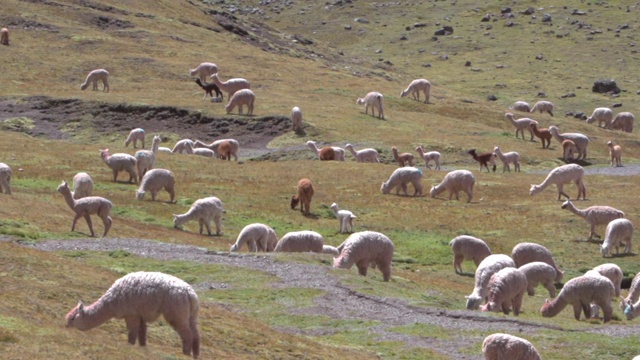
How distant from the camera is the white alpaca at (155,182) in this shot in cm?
4881

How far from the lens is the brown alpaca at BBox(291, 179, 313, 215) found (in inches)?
→ 1969

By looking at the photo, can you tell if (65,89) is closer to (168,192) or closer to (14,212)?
(168,192)

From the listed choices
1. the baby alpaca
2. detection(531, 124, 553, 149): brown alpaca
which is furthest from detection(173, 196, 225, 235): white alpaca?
detection(531, 124, 553, 149): brown alpaca

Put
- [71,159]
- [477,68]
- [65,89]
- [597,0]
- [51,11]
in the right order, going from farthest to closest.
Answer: [597,0] < [477,68] < [51,11] < [65,89] < [71,159]

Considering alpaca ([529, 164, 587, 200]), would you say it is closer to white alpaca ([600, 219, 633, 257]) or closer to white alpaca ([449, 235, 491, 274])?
white alpaca ([600, 219, 633, 257])

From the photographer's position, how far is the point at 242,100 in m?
78.1

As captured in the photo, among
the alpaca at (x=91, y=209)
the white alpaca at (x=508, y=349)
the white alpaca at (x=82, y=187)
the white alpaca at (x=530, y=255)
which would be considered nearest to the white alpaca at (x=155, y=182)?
the white alpaca at (x=82, y=187)

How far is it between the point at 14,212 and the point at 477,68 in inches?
4011

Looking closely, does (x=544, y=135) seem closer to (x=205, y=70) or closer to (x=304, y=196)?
(x=205, y=70)

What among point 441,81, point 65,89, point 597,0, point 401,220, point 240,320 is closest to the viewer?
point 240,320

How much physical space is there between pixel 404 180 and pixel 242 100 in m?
25.0

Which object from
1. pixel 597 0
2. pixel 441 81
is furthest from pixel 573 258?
pixel 597 0

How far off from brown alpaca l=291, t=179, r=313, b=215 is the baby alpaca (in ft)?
46.2

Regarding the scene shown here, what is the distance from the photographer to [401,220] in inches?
1959
